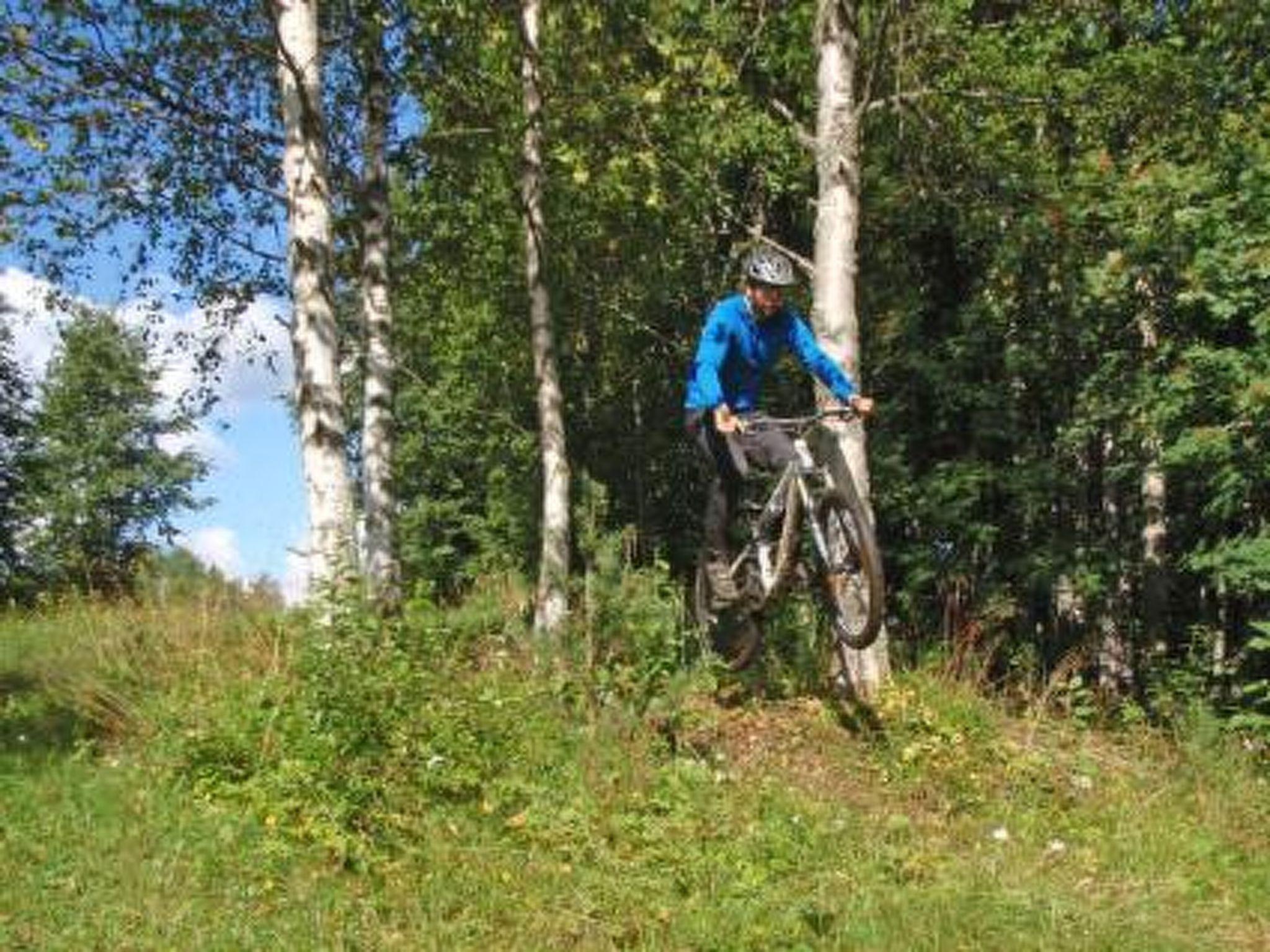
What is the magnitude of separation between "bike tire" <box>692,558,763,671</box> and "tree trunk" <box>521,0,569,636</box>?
343cm

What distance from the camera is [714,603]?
27.5 feet

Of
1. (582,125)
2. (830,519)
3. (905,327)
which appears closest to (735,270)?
(905,327)

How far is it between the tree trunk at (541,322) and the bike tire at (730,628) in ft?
11.3

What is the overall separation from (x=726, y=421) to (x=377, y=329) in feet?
25.7

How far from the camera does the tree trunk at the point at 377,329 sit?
13781 mm

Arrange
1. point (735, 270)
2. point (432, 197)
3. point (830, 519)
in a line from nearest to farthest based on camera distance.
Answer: point (830, 519) → point (432, 197) → point (735, 270)

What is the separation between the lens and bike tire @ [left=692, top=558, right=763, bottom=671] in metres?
8.23

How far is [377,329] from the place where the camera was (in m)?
14.2

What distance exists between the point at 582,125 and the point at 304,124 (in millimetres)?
4725

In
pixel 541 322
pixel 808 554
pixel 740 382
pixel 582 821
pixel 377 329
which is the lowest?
pixel 582 821

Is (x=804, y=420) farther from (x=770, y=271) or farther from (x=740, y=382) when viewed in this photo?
(x=770, y=271)

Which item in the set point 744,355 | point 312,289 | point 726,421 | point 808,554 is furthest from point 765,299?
point 312,289

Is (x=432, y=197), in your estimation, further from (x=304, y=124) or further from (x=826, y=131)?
(x=826, y=131)

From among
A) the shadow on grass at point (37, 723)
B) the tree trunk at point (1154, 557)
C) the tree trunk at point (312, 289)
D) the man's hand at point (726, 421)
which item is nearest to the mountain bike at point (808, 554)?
the man's hand at point (726, 421)
